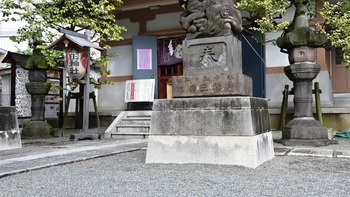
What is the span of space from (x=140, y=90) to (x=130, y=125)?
2.21 m

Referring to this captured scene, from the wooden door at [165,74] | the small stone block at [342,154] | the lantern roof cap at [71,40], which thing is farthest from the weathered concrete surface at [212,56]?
the wooden door at [165,74]

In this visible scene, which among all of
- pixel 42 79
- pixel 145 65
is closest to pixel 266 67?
pixel 145 65

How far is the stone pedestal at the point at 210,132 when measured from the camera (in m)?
4.70

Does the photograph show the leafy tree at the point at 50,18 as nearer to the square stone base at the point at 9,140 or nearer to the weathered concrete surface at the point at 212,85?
the square stone base at the point at 9,140

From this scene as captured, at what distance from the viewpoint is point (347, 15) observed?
8617mm

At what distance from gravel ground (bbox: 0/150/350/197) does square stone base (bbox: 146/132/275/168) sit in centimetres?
13

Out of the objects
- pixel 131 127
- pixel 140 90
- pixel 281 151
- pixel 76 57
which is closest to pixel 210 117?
pixel 281 151

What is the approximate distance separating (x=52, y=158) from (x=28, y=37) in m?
6.04

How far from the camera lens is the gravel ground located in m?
3.44

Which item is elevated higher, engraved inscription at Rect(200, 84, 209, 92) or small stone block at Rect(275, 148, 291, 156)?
engraved inscription at Rect(200, 84, 209, 92)

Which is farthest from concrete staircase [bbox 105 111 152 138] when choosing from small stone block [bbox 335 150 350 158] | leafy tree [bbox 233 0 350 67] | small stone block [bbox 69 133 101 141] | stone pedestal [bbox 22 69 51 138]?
small stone block [bbox 335 150 350 158]

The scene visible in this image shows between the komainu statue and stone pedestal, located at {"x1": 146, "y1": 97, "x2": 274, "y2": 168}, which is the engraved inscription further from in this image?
the komainu statue

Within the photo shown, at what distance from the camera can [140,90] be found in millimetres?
12844

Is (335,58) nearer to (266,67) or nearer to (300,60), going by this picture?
(266,67)
